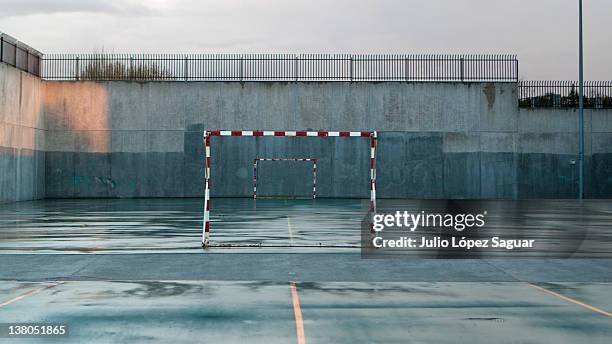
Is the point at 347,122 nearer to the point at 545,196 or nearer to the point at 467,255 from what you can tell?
the point at 545,196

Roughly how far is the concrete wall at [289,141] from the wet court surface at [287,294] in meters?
27.4

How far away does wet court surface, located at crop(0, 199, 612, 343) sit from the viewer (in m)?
8.45

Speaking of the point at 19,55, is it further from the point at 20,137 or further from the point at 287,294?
the point at 287,294

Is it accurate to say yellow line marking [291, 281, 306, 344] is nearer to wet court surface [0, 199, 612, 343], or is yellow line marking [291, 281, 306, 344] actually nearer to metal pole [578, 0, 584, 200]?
wet court surface [0, 199, 612, 343]

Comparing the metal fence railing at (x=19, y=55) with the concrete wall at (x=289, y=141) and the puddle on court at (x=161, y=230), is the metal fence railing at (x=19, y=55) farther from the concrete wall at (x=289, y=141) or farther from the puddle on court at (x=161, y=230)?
the puddle on court at (x=161, y=230)

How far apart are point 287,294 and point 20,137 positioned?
1376 inches

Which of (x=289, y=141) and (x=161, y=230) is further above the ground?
(x=289, y=141)

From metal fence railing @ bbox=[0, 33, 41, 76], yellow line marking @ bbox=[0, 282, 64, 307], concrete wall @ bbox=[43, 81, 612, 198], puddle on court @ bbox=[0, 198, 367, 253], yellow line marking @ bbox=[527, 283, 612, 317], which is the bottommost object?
yellow line marking @ bbox=[527, 283, 612, 317]

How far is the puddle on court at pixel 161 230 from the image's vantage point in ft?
57.6

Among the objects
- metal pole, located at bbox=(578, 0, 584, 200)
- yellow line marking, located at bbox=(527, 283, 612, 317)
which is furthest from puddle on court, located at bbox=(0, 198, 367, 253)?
metal pole, located at bbox=(578, 0, 584, 200)

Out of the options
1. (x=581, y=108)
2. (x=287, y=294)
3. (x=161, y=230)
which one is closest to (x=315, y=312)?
(x=287, y=294)

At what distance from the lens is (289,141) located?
47.0 m

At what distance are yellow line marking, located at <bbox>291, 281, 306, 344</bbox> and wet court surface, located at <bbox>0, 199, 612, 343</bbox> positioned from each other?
0.09ft

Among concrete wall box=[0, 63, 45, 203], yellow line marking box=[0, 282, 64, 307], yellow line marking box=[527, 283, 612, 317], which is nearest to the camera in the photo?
yellow line marking box=[527, 283, 612, 317]
